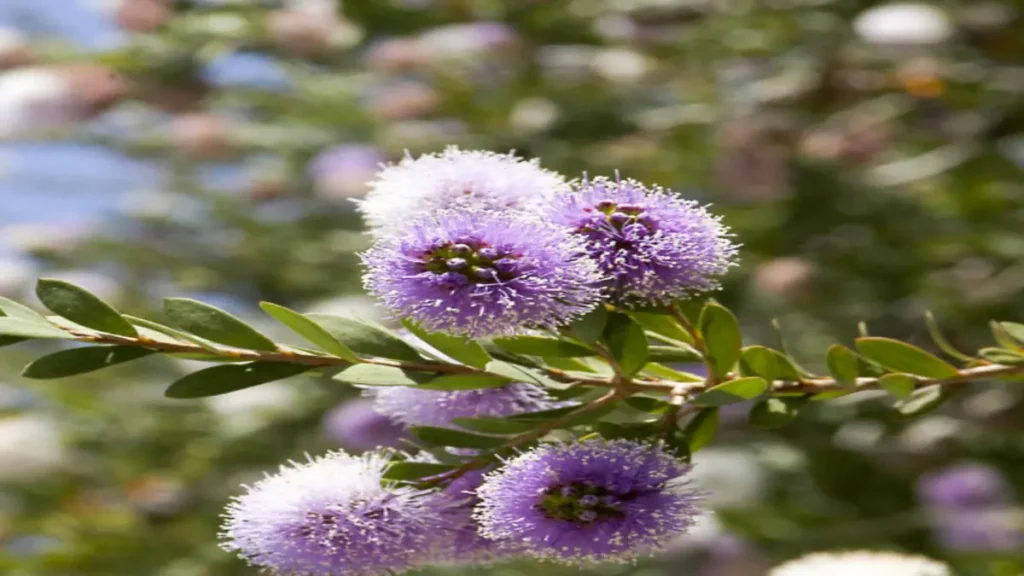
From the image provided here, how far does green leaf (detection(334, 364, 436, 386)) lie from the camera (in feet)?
1.35

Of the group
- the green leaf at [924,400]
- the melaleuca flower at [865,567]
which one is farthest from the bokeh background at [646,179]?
the green leaf at [924,400]

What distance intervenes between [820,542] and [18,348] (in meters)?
1.20

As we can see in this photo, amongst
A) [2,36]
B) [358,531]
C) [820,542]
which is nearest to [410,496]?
[358,531]

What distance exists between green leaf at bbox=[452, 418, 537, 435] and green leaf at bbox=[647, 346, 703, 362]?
54mm

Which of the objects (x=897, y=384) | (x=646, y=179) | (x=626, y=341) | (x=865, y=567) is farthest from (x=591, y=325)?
(x=646, y=179)

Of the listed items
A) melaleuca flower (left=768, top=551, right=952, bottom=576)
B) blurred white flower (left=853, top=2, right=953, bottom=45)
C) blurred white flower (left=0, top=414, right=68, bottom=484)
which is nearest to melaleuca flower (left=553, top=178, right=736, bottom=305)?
melaleuca flower (left=768, top=551, right=952, bottom=576)

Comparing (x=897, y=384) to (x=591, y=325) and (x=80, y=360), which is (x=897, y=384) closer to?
(x=591, y=325)

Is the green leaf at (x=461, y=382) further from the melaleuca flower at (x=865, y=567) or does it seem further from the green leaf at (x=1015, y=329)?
the melaleuca flower at (x=865, y=567)

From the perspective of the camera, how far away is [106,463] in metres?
1.72

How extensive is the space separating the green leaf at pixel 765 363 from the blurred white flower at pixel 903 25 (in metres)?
0.95

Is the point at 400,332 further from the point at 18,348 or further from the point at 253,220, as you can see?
the point at 18,348

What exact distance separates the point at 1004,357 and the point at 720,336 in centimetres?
11

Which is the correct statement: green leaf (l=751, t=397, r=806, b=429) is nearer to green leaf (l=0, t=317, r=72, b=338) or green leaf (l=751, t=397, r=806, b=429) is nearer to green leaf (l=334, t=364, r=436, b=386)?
green leaf (l=334, t=364, r=436, b=386)

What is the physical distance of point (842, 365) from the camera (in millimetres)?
458
